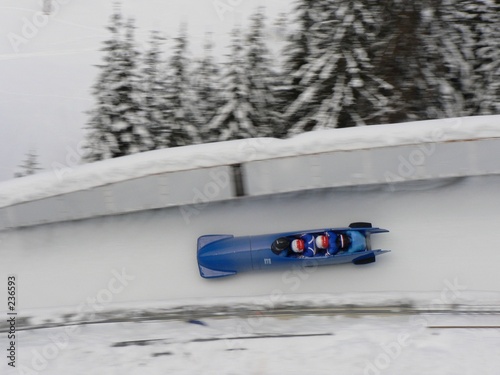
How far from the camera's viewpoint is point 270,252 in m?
6.20

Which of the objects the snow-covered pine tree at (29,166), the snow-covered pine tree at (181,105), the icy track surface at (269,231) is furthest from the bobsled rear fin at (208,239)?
the snow-covered pine tree at (29,166)

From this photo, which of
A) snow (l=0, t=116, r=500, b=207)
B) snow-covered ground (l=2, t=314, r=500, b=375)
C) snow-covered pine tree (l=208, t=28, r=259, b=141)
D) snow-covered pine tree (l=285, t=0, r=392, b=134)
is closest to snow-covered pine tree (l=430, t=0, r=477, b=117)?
snow-covered pine tree (l=285, t=0, r=392, b=134)

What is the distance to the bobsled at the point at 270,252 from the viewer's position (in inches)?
241

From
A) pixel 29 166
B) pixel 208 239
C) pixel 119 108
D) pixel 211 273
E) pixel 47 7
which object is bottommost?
pixel 211 273

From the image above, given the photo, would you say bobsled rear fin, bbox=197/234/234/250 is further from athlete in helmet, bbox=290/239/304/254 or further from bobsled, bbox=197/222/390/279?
athlete in helmet, bbox=290/239/304/254

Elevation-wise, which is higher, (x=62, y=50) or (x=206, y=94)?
(x=62, y=50)

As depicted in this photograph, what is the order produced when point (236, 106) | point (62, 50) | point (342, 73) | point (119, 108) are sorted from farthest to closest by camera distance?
point (62, 50)
point (119, 108)
point (236, 106)
point (342, 73)

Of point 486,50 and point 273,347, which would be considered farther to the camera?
point 486,50

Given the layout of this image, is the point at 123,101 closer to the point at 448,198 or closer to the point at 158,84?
the point at 158,84

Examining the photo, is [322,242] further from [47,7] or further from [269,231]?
[47,7]

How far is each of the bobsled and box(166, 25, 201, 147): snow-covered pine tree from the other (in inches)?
130

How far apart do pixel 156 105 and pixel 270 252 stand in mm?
4186

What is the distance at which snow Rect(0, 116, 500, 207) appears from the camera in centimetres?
604

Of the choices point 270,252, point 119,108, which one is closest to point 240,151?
point 270,252
